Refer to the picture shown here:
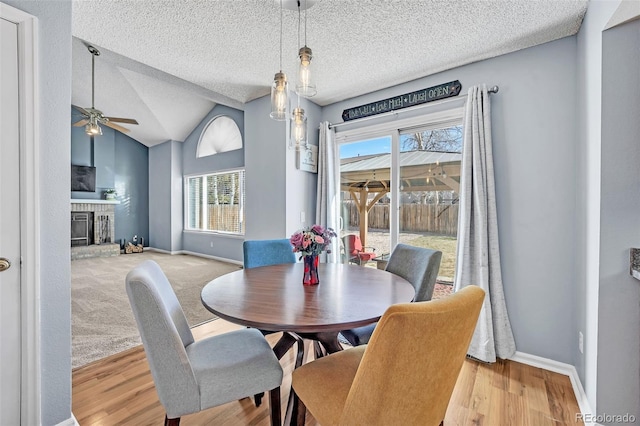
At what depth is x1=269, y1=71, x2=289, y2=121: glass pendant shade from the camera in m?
1.75

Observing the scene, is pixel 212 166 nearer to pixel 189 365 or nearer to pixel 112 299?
pixel 112 299

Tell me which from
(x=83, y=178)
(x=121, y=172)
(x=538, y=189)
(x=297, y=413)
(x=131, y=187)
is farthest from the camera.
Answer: (x=131, y=187)

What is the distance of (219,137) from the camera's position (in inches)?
239

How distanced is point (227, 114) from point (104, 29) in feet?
12.0

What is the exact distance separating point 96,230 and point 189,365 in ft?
24.4

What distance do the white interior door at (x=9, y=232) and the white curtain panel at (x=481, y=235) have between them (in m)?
2.75

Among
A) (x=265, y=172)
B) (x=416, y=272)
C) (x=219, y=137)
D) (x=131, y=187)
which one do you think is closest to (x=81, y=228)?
(x=131, y=187)

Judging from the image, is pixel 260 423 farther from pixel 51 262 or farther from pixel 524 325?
pixel 524 325

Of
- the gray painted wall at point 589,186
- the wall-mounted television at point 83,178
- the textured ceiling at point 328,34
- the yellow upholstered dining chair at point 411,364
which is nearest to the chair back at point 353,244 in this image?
the textured ceiling at point 328,34

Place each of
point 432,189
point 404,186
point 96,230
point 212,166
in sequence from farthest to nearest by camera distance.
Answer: point 96,230, point 212,166, point 404,186, point 432,189

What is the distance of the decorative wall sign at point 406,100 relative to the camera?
2.58 meters

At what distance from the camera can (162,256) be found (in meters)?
6.51

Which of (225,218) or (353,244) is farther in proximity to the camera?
(225,218)

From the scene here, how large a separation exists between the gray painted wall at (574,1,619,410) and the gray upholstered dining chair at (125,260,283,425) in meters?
1.74
